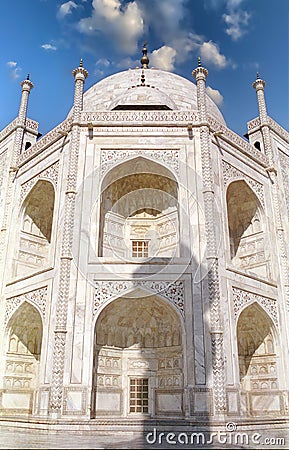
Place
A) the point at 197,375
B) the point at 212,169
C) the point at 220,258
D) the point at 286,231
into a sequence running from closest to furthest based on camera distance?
the point at 197,375 → the point at 220,258 → the point at 212,169 → the point at 286,231

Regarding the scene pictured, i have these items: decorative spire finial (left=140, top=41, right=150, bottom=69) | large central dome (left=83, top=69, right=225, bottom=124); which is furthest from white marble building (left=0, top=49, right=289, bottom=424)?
decorative spire finial (left=140, top=41, right=150, bottom=69)

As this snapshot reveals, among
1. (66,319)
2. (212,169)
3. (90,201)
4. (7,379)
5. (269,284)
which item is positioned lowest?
(7,379)

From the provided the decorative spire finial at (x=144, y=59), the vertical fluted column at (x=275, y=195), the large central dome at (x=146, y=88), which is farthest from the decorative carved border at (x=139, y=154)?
the decorative spire finial at (x=144, y=59)

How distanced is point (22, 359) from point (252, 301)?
7.08 meters

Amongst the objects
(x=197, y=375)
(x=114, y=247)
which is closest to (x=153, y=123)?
(x=114, y=247)

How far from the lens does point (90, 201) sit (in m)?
11.4

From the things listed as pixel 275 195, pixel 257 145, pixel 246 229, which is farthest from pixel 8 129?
pixel 275 195

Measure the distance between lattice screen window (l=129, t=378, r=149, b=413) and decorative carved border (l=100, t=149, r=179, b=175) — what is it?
6.03 metres

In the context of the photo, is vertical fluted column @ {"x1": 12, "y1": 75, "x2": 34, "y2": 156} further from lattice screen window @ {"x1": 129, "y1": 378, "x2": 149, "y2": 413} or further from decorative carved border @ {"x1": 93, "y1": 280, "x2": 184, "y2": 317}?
lattice screen window @ {"x1": 129, "y1": 378, "x2": 149, "y2": 413}

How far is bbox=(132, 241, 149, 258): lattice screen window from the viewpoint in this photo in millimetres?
12930

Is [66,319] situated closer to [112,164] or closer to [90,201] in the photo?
[90,201]

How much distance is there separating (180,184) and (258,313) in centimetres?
450

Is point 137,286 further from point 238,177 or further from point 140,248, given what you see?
point 238,177

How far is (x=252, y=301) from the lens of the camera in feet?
38.2
